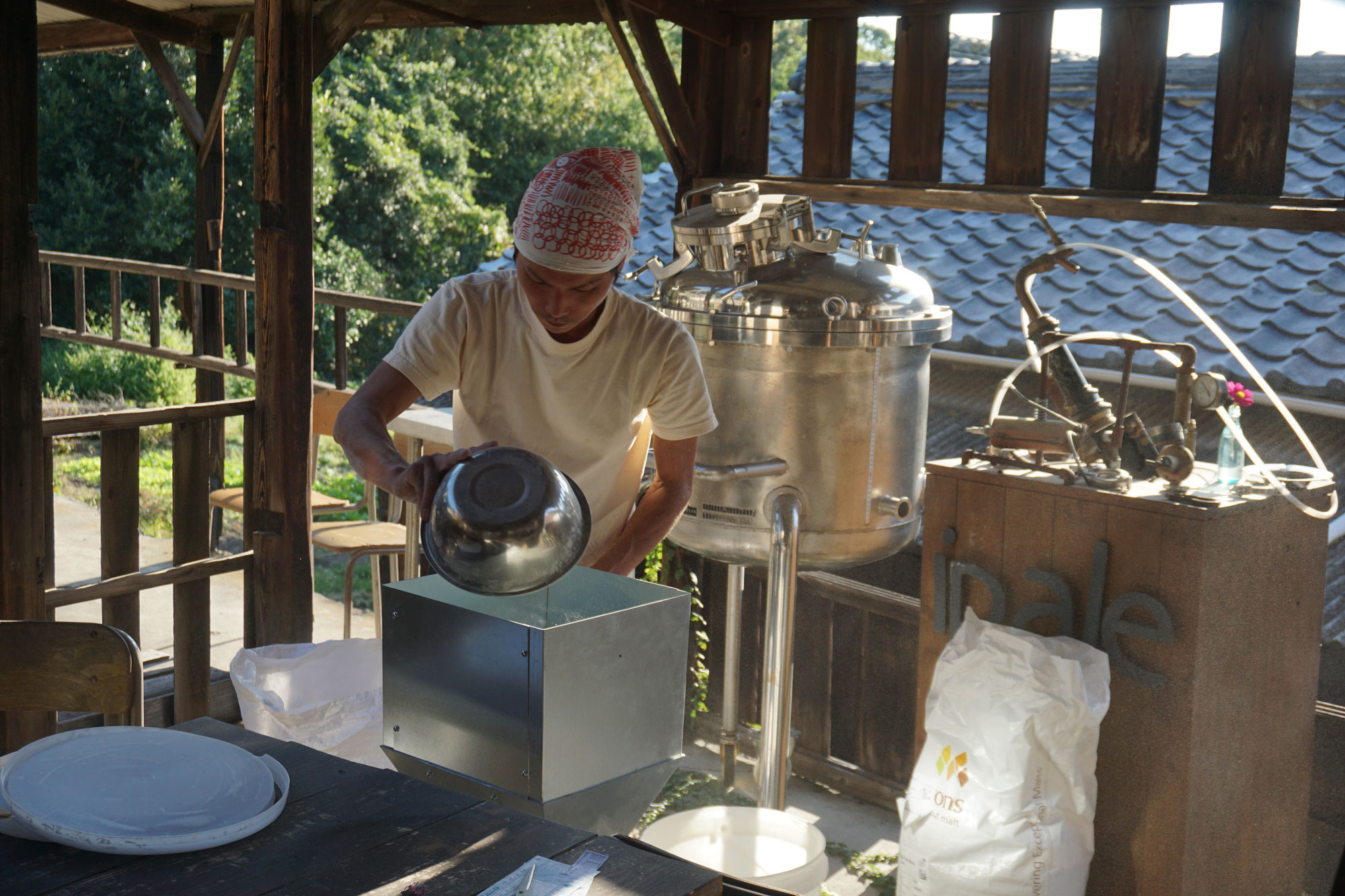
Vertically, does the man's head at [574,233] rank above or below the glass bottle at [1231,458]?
above

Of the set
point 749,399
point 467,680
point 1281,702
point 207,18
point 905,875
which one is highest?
point 207,18

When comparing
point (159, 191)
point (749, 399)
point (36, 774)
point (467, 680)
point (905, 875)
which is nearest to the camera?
point (36, 774)

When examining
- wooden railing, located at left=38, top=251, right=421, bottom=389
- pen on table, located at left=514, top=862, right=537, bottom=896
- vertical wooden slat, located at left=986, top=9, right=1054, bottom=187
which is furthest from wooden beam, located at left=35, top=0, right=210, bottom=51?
pen on table, located at left=514, top=862, right=537, bottom=896

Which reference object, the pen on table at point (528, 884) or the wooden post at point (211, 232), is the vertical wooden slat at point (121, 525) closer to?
the pen on table at point (528, 884)

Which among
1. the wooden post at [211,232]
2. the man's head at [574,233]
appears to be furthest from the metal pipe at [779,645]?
the wooden post at [211,232]

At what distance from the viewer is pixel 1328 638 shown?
12.2ft

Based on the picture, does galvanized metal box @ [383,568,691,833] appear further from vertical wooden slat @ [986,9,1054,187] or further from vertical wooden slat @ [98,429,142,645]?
vertical wooden slat @ [98,429,142,645]

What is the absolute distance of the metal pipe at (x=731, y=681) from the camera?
14.0 ft

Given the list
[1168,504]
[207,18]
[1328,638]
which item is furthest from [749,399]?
[207,18]

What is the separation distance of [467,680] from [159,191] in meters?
17.7

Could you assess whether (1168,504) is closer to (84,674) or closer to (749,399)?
(749,399)

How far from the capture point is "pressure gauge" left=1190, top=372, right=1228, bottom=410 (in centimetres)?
311

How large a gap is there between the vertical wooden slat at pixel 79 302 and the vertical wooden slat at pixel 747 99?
7185 mm

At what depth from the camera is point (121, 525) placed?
13.6 ft
